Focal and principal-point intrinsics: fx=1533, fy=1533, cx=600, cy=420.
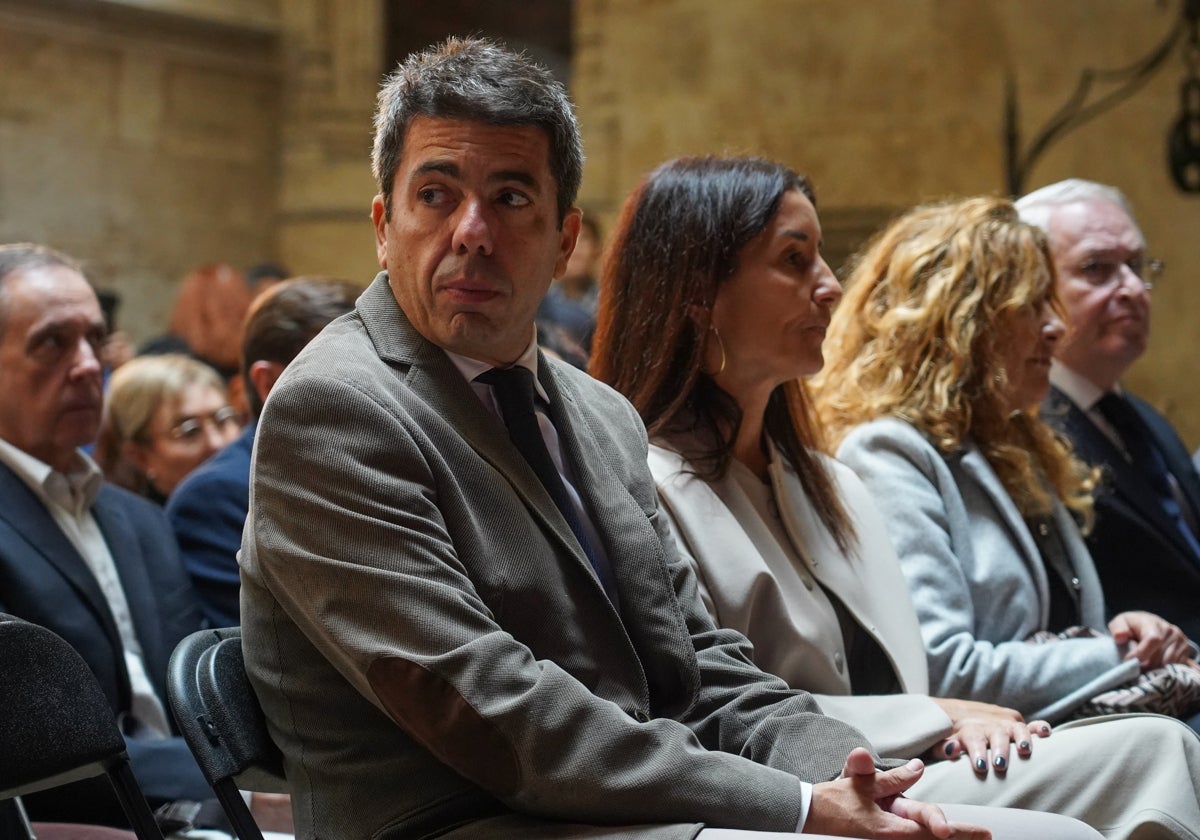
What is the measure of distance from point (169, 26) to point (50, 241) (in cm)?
165

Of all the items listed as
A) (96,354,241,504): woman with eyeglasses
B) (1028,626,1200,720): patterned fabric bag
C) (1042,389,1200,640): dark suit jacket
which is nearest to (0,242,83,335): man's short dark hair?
(96,354,241,504): woman with eyeglasses

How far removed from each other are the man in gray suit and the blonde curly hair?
1213mm

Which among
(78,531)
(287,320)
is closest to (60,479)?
(78,531)

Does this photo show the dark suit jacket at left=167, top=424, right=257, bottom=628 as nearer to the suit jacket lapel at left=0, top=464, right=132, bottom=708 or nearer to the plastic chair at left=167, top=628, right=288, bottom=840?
the suit jacket lapel at left=0, top=464, right=132, bottom=708

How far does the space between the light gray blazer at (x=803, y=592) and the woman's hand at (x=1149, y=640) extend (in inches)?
23.0

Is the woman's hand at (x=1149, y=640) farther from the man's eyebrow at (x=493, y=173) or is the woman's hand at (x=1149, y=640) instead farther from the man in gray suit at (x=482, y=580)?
the man's eyebrow at (x=493, y=173)

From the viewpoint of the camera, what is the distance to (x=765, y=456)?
10.2 ft

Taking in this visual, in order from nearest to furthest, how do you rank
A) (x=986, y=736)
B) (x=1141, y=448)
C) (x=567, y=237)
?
1. (x=567, y=237)
2. (x=986, y=736)
3. (x=1141, y=448)

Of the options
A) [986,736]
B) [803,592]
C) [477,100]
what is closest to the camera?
[477,100]

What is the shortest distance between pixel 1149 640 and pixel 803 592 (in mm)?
895

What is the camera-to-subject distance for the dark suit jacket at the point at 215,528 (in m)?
3.60

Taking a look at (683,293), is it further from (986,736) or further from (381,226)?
(986,736)

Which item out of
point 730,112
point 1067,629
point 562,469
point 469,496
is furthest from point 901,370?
point 730,112

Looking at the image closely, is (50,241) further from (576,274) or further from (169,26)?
(576,274)
